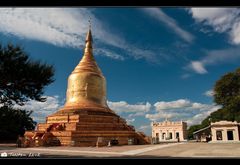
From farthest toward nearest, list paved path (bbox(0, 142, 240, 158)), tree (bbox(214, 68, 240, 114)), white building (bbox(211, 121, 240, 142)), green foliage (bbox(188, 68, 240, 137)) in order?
tree (bbox(214, 68, 240, 114))
green foliage (bbox(188, 68, 240, 137))
white building (bbox(211, 121, 240, 142))
paved path (bbox(0, 142, 240, 158))

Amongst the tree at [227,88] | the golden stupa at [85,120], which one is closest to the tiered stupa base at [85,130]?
the golden stupa at [85,120]

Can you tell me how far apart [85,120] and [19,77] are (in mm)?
10815

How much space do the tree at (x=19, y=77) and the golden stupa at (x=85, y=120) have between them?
7275 mm

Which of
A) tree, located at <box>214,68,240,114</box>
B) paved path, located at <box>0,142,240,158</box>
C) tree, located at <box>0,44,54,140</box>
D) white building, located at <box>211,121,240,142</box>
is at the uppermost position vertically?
tree, located at <box>214,68,240,114</box>

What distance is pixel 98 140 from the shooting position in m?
19.9

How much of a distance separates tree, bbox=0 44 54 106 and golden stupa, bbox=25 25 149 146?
23.9 feet

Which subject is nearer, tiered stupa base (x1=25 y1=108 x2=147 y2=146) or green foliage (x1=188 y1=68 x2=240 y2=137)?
tiered stupa base (x1=25 y1=108 x2=147 y2=146)

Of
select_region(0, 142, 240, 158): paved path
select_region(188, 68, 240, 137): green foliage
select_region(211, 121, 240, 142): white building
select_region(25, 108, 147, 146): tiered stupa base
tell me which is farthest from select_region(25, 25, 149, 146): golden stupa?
select_region(188, 68, 240, 137): green foliage

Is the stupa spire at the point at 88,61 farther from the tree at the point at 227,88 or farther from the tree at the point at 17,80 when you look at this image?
the tree at the point at 227,88

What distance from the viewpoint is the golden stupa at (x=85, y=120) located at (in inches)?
823

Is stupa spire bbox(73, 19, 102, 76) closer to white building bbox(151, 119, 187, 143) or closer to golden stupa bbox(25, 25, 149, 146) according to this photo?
golden stupa bbox(25, 25, 149, 146)

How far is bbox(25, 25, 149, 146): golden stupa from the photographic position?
823 inches

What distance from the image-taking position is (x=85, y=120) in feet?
75.2
